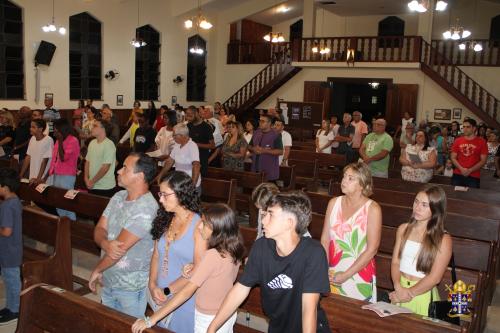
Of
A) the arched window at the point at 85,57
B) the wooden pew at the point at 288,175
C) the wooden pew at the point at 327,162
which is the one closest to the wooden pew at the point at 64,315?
the wooden pew at the point at 288,175

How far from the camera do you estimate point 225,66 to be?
2234 cm

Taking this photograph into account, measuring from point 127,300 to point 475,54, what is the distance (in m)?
17.1

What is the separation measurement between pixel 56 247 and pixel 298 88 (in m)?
17.1

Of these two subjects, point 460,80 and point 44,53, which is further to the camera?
point 460,80

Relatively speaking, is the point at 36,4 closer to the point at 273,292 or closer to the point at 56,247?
the point at 56,247

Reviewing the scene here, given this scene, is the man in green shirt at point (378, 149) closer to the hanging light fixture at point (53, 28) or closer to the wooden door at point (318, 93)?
the hanging light fixture at point (53, 28)

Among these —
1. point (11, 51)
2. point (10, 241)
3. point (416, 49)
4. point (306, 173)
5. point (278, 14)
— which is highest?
point (278, 14)

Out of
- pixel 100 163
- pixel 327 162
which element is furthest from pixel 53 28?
pixel 100 163

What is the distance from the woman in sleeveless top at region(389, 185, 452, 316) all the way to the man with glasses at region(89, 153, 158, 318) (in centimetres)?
168

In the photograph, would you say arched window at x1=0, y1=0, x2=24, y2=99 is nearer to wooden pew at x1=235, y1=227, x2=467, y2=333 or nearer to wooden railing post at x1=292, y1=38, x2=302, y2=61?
wooden railing post at x1=292, y1=38, x2=302, y2=61

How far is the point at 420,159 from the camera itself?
6.94 m

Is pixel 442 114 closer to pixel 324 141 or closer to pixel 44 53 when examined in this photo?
pixel 324 141

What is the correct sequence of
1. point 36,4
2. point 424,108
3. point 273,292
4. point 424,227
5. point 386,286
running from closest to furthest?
point 273,292 < point 424,227 < point 386,286 < point 36,4 < point 424,108

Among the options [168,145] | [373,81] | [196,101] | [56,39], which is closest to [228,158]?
[168,145]
